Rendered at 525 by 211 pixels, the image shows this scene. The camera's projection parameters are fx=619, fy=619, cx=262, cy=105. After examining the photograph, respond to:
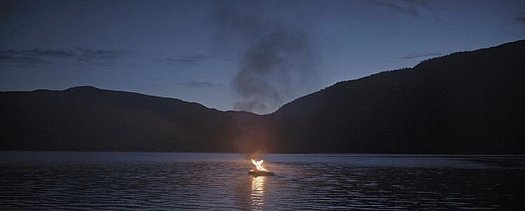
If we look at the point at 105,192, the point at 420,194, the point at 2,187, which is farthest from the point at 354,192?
the point at 2,187

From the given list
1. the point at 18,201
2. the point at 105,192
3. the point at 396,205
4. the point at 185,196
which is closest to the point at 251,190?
the point at 185,196

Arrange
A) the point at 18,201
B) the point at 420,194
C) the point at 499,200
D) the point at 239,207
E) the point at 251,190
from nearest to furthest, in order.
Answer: the point at 239,207 < the point at 18,201 < the point at 499,200 < the point at 420,194 < the point at 251,190

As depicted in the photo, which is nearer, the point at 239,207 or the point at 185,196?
the point at 239,207

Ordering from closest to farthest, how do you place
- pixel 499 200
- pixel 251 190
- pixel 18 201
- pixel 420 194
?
1. pixel 18 201
2. pixel 499 200
3. pixel 420 194
4. pixel 251 190

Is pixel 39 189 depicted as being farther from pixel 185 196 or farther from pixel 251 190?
pixel 251 190

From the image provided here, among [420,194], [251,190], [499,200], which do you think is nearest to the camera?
[499,200]

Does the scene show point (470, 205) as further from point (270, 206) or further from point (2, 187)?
point (2, 187)

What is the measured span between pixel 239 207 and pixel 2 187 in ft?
114

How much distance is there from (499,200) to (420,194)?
921cm

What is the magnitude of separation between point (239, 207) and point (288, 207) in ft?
13.5

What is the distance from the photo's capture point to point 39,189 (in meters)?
70.3

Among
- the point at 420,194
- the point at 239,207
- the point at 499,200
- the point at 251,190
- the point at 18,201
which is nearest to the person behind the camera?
the point at 239,207

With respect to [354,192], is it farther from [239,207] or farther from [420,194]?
[239,207]

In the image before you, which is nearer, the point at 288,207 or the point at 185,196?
the point at 288,207
